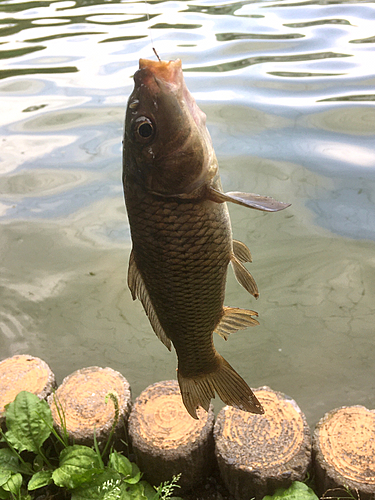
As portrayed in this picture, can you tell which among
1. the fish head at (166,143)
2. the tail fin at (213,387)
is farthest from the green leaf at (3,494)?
the fish head at (166,143)

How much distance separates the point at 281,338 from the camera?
334 cm

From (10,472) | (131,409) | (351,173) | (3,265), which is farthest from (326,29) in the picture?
(10,472)

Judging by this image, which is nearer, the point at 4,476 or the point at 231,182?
the point at 4,476

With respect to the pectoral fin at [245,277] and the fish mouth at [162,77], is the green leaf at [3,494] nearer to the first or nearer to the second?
the pectoral fin at [245,277]

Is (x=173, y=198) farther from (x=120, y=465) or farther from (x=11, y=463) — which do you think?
(x=11, y=463)

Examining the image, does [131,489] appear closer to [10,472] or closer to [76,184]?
[10,472]

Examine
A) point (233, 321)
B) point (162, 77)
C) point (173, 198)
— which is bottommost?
point (233, 321)

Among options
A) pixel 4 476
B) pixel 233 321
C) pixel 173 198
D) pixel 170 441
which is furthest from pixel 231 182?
pixel 173 198

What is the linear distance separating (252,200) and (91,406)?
5.37 ft

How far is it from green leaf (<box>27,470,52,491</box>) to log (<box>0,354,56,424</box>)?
0.38m

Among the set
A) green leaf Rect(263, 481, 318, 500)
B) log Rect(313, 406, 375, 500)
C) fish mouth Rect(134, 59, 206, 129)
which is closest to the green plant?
green leaf Rect(263, 481, 318, 500)

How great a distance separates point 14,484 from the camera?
2.34 meters

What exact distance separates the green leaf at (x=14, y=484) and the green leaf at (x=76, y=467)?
186 mm

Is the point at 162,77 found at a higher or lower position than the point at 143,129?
higher
